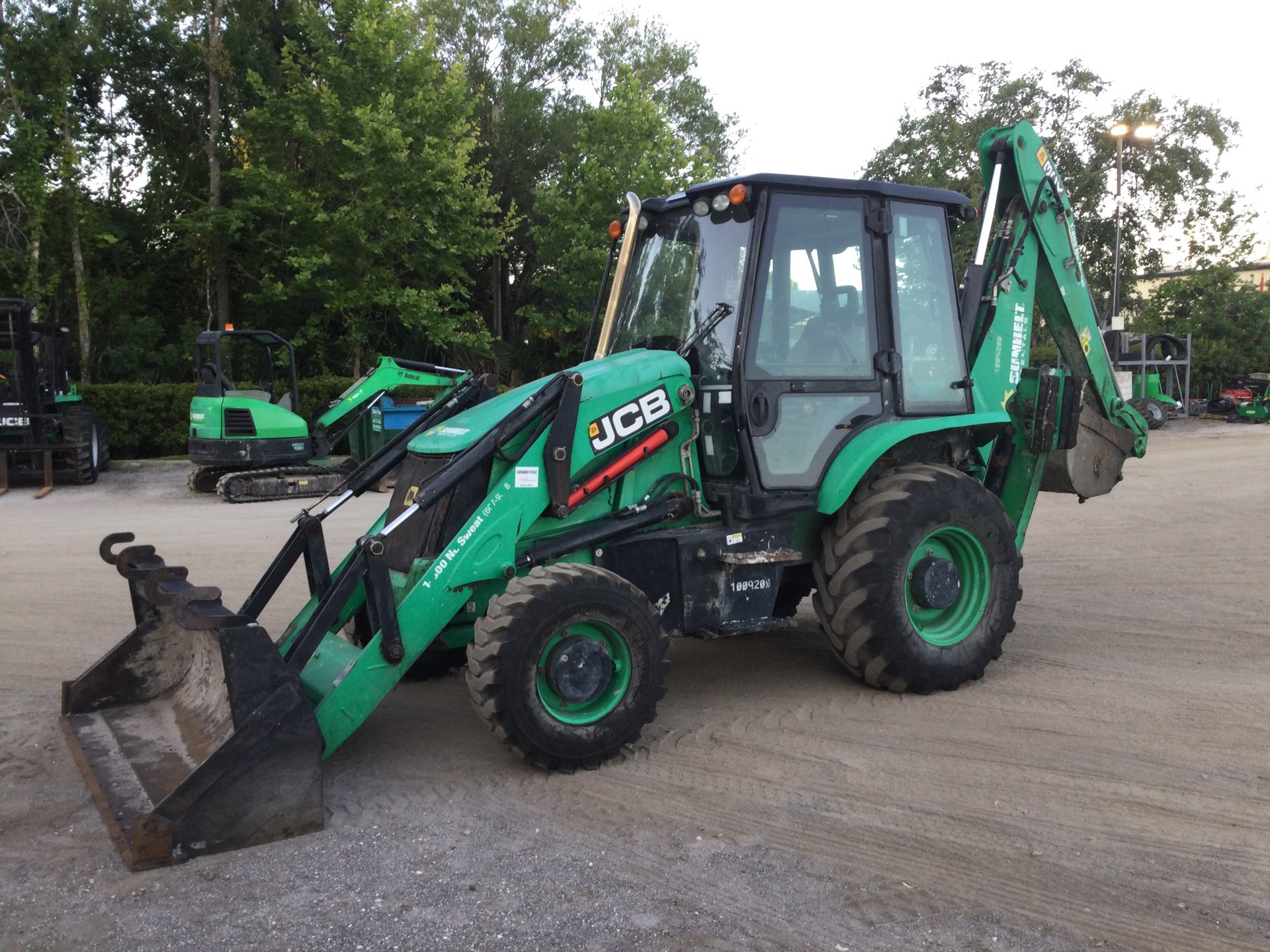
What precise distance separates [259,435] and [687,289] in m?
10.9

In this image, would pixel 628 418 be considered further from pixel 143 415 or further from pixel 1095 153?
pixel 1095 153

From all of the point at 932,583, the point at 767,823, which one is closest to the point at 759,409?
the point at 932,583

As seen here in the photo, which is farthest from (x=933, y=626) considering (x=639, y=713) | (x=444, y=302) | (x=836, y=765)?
(x=444, y=302)

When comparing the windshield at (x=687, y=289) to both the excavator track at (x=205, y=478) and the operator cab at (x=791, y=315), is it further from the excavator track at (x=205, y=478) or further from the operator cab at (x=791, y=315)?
the excavator track at (x=205, y=478)

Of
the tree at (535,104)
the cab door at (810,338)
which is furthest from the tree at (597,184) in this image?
the cab door at (810,338)

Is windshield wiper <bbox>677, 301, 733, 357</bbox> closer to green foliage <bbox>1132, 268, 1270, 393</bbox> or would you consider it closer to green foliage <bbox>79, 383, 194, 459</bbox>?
green foliage <bbox>79, 383, 194, 459</bbox>

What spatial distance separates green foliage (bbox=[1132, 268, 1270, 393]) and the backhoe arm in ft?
77.7

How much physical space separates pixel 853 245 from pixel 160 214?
916 inches

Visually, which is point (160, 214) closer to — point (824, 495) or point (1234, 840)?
point (824, 495)

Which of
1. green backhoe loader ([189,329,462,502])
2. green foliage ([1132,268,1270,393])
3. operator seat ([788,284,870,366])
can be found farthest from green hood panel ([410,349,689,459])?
green foliage ([1132,268,1270,393])

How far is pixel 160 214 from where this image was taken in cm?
2488

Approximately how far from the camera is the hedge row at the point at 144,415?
20031 mm

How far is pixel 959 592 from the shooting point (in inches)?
231

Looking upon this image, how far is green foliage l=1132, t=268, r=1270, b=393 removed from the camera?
28.1 meters
